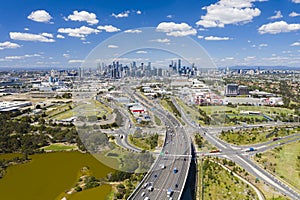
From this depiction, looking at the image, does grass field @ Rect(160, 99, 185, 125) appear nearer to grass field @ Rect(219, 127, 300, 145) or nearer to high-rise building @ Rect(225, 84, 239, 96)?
grass field @ Rect(219, 127, 300, 145)

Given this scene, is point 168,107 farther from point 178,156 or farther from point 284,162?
point 284,162

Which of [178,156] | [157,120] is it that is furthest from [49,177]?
[157,120]

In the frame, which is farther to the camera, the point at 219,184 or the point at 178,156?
the point at 178,156

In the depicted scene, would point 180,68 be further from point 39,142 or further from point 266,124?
point 266,124

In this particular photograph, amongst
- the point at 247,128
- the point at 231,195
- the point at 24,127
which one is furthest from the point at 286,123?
the point at 24,127

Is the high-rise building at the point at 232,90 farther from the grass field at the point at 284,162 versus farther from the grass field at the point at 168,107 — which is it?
the grass field at the point at 284,162

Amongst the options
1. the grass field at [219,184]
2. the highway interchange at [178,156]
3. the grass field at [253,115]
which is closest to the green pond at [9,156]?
the highway interchange at [178,156]
